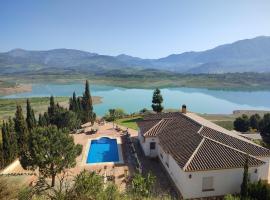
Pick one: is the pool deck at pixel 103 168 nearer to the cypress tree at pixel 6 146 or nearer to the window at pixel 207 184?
the cypress tree at pixel 6 146

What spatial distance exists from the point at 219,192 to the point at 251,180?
8.34 ft

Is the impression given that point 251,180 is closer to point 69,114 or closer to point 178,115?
point 178,115

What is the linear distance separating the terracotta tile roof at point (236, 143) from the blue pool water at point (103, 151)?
959 centimetres

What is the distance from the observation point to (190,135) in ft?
73.8

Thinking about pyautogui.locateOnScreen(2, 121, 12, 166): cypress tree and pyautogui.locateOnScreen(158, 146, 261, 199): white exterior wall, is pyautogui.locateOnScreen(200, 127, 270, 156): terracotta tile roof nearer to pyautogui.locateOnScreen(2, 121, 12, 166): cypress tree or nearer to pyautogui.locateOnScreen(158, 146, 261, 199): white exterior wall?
pyautogui.locateOnScreen(158, 146, 261, 199): white exterior wall

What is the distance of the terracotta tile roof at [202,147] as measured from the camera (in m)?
17.9

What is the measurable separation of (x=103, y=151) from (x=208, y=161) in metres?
15.1

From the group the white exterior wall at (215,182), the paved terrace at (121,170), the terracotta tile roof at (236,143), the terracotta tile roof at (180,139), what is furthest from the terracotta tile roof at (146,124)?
the white exterior wall at (215,182)

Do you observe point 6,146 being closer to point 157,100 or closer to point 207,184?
point 207,184

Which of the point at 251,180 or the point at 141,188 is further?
the point at 251,180

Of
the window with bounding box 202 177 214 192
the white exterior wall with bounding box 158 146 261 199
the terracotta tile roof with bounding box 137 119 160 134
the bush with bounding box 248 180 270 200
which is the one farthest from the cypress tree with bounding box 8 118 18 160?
the bush with bounding box 248 180 270 200

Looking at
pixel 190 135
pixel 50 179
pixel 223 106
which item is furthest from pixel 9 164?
pixel 223 106

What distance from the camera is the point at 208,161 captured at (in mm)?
17969

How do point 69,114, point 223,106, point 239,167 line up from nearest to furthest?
point 239,167 → point 69,114 → point 223,106
